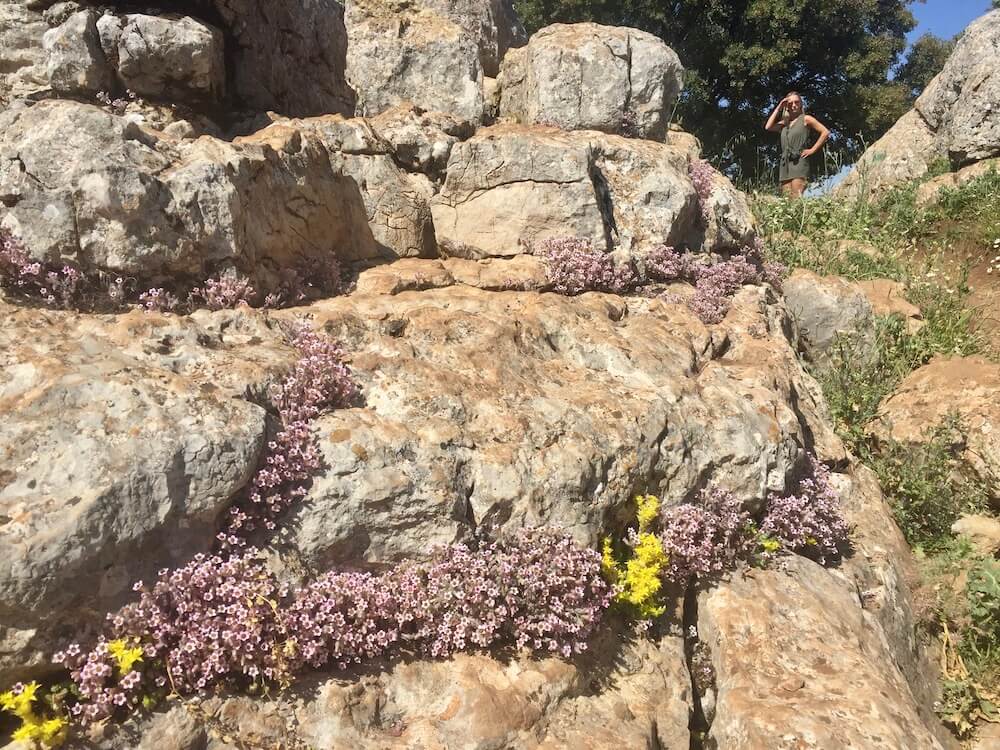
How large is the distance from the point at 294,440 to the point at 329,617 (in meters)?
1.23

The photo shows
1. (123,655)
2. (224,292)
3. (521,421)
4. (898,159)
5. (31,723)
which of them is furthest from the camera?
(898,159)

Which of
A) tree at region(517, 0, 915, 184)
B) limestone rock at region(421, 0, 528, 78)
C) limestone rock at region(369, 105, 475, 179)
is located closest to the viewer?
limestone rock at region(369, 105, 475, 179)

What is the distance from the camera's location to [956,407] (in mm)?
8617

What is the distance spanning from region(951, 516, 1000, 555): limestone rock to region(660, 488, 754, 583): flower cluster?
372 cm

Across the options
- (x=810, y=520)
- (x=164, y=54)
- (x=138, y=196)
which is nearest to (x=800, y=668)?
(x=810, y=520)

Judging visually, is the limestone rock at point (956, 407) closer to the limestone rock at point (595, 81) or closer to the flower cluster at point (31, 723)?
the limestone rock at point (595, 81)

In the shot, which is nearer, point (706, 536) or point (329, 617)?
point (329, 617)

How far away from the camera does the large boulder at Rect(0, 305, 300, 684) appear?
3.62m

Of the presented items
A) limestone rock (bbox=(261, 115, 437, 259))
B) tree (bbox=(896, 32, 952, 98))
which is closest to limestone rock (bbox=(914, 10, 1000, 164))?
limestone rock (bbox=(261, 115, 437, 259))

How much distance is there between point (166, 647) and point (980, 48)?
19.0m

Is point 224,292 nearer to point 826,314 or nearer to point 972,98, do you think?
point 826,314

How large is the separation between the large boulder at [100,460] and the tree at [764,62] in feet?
83.6

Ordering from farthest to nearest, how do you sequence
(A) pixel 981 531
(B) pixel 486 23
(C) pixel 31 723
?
(B) pixel 486 23, (A) pixel 981 531, (C) pixel 31 723

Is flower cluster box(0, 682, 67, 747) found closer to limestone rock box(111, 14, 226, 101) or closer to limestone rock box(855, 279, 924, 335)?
limestone rock box(111, 14, 226, 101)
